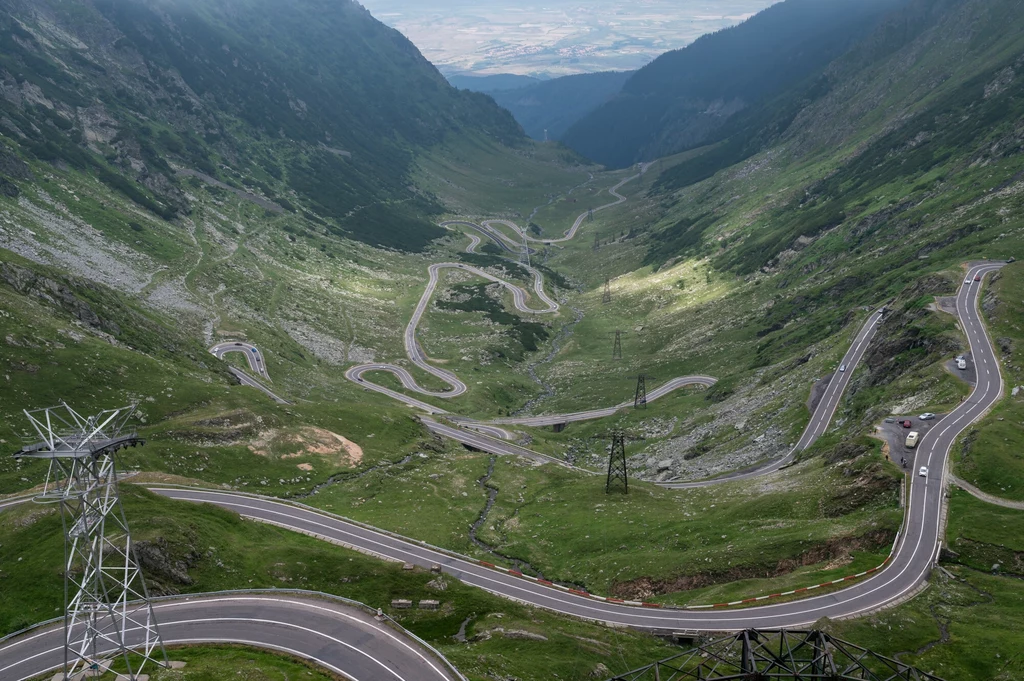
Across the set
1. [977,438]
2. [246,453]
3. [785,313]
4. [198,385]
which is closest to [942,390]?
[977,438]

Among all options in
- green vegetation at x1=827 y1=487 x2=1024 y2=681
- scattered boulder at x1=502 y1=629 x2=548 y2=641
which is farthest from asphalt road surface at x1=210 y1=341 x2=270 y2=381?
green vegetation at x1=827 y1=487 x2=1024 y2=681

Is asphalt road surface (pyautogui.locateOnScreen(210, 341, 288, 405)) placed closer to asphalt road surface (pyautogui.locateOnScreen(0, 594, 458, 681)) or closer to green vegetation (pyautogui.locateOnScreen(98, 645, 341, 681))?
asphalt road surface (pyautogui.locateOnScreen(0, 594, 458, 681))

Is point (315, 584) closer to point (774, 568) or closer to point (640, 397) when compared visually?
point (774, 568)

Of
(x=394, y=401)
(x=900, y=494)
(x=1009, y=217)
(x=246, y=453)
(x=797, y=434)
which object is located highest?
(x=1009, y=217)

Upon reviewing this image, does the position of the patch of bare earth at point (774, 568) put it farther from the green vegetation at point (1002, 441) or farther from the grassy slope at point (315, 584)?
the green vegetation at point (1002, 441)

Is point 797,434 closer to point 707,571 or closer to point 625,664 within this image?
point 707,571

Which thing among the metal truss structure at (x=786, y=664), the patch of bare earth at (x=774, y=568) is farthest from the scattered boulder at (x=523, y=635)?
the patch of bare earth at (x=774, y=568)

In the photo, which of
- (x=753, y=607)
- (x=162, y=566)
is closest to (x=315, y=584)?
(x=162, y=566)
